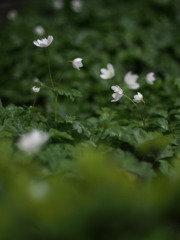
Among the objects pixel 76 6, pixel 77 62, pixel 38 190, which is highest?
pixel 38 190

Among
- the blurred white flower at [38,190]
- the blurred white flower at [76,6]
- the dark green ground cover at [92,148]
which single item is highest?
the blurred white flower at [38,190]

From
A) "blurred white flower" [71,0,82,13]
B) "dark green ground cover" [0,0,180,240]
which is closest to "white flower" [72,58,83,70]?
"dark green ground cover" [0,0,180,240]

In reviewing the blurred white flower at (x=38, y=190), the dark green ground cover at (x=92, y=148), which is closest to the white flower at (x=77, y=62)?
the dark green ground cover at (x=92, y=148)

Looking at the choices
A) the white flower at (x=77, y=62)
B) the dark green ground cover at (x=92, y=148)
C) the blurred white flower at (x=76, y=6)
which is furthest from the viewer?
the blurred white flower at (x=76, y=6)

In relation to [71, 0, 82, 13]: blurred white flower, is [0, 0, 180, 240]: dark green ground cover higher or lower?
higher

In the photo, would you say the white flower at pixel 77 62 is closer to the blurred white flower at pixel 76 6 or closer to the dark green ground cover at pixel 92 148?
the dark green ground cover at pixel 92 148

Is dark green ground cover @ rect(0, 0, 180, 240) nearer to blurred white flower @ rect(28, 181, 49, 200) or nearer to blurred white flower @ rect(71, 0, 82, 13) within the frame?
blurred white flower @ rect(28, 181, 49, 200)

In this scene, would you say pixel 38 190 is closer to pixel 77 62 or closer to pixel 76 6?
pixel 77 62

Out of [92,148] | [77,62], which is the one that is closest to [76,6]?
[77,62]

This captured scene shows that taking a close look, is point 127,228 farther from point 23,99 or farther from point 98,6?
point 98,6
